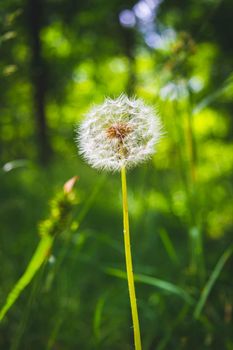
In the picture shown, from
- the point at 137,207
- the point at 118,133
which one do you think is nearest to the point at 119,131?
the point at 118,133

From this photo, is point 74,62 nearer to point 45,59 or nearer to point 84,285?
point 45,59

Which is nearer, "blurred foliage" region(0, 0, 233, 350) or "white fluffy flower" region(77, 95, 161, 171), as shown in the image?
"white fluffy flower" region(77, 95, 161, 171)

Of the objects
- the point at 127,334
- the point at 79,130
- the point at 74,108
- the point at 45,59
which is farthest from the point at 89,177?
the point at 74,108

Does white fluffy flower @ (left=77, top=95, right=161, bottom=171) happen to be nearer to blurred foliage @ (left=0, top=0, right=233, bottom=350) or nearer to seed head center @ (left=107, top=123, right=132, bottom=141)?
seed head center @ (left=107, top=123, right=132, bottom=141)

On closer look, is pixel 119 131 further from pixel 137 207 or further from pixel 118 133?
pixel 137 207

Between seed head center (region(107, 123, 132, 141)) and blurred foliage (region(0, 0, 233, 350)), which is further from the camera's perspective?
blurred foliage (region(0, 0, 233, 350))

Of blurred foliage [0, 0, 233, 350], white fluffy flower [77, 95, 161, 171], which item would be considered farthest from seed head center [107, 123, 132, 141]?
blurred foliage [0, 0, 233, 350]

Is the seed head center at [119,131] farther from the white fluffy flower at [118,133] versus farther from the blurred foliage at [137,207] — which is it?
the blurred foliage at [137,207]

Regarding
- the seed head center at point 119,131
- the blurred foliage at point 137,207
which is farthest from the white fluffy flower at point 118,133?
the blurred foliage at point 137,207
